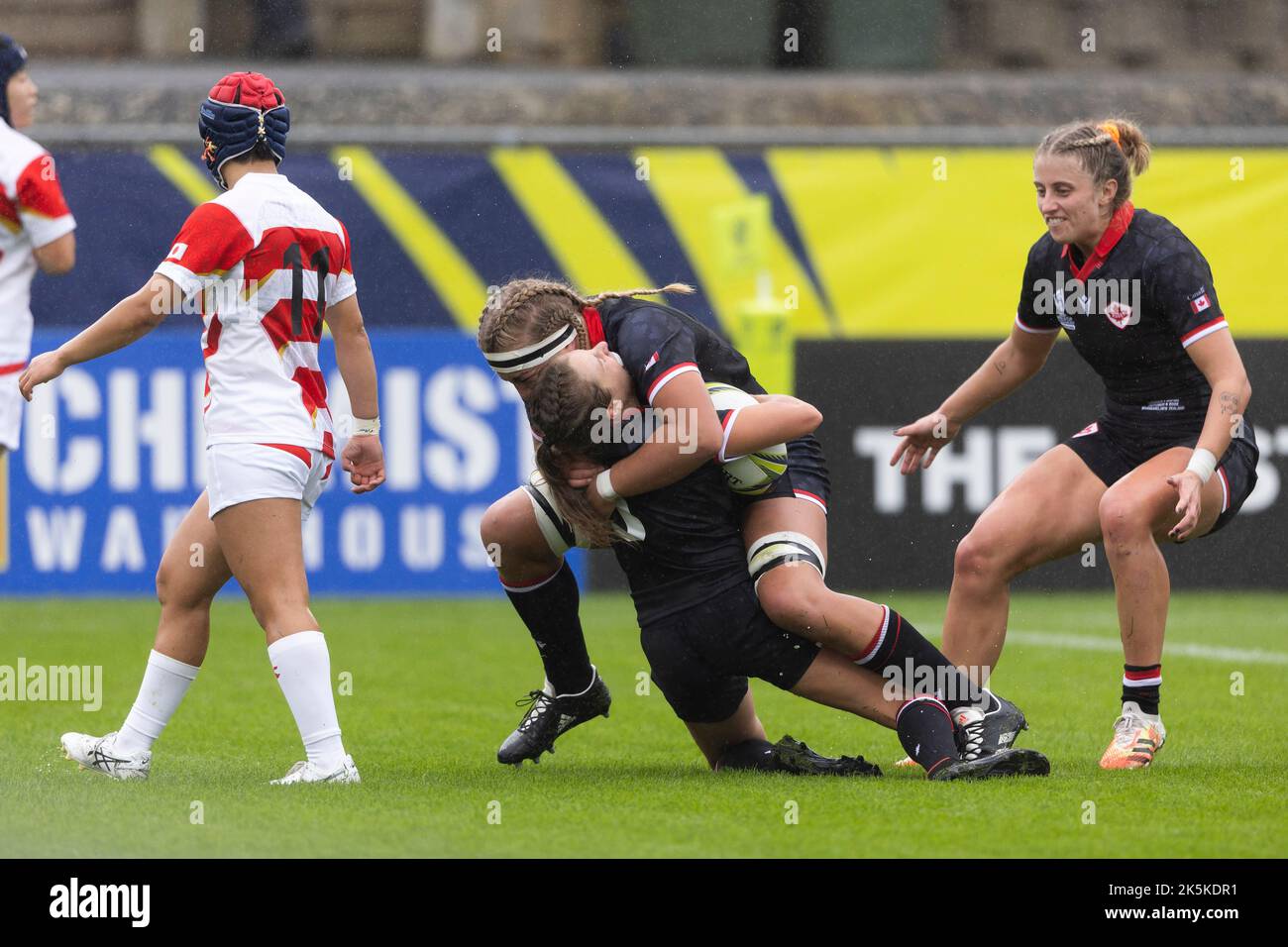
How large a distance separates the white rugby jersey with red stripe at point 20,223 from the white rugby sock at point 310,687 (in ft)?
3.38

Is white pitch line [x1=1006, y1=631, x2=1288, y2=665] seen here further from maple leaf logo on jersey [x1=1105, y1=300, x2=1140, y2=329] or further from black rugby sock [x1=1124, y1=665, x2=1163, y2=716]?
maple leaf logo on jersey [x1=1105, y1=300, x2=1140, y2=329]

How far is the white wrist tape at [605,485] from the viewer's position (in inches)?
209

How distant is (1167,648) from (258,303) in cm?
537

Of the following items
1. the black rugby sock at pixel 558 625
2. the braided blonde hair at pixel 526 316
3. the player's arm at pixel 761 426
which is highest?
the braided blonde hair at pixel 526 316

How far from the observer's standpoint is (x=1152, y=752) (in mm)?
5828

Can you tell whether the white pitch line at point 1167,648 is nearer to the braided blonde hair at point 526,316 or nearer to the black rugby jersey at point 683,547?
the black rugby jersey at point 683,547

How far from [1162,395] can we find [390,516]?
6.15 metres

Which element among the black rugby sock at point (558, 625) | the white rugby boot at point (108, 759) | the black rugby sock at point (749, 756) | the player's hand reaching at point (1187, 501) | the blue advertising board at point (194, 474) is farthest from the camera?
the blue advertising board at point (194, 474)

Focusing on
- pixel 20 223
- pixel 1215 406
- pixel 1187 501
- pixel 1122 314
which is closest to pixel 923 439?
pixel 1122 314

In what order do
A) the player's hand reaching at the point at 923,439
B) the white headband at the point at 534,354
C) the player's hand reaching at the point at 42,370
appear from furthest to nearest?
1. the player's hand reaching at the point at 923,439
2. the white headband at the point at 534,354
3. the player's hand reaching at the point at 42,370

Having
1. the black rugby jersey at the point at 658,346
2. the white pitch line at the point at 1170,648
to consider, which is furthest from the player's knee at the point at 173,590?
the white pitch line at the point at 1170,648

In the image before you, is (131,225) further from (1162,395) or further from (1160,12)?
(1160,12)

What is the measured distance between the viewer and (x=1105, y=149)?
233 inches

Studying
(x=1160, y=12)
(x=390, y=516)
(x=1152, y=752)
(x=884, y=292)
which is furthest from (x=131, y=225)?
(x=1160, y=12)
